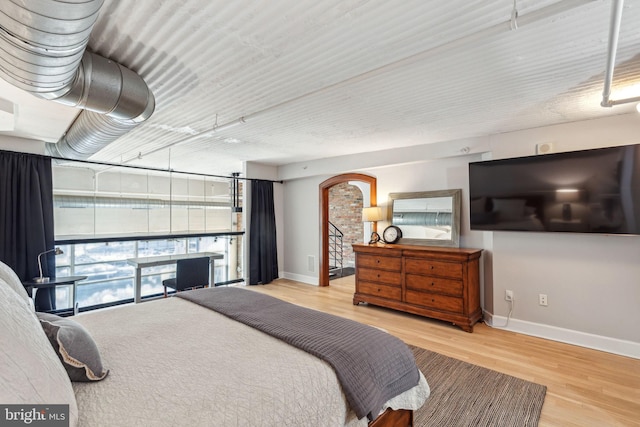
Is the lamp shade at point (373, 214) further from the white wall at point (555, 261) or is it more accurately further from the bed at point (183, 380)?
the bed at point (183, 380)

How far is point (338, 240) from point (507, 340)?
16.7ft

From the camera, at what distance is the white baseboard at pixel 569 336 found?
9.84 ft

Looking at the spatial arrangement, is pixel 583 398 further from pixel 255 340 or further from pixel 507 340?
pixel 255 340

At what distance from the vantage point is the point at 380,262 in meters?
4.38

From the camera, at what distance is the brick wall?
7984mm

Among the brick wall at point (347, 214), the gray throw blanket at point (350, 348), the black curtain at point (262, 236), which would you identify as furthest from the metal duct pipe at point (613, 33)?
the brick wall at point (347, 214)

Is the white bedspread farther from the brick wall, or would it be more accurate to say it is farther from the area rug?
the brick wall

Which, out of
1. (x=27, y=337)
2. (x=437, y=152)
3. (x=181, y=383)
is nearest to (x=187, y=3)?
(x=27, y=337)

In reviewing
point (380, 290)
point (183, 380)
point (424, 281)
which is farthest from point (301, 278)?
point (183, 380)

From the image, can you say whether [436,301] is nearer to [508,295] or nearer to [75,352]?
[508,295]

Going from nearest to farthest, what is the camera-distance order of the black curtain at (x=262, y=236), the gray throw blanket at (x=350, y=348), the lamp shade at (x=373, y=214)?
the gray throw blanket at (x=350, y=348) < the lamp shade at (x=373, y=214) < the black curtain at (x=262, y=236)

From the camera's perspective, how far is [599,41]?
1.82 metres

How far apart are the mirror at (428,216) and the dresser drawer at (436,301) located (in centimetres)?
80

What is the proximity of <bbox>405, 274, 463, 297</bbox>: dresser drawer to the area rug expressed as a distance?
103 cm
